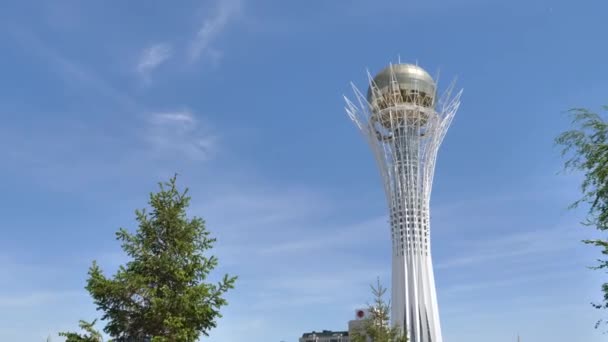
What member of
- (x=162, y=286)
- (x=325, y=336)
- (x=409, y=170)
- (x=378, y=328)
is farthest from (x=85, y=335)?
(x=325, y=336)

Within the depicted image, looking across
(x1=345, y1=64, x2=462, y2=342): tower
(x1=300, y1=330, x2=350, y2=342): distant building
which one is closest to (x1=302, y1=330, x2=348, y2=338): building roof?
(x1=300, y1=330, x2=350, y2=342): distant building

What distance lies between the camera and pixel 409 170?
102875mm

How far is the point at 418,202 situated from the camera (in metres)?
102

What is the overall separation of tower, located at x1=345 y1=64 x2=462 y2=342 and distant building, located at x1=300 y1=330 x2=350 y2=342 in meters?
82.4

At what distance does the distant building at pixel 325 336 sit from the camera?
177725 mm

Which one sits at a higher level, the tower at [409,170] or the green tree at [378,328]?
the tower at [409,170]

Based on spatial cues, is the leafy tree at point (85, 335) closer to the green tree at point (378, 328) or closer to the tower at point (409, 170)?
the green tree at point (378, 328)

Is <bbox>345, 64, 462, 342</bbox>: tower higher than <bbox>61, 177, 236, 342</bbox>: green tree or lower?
higher

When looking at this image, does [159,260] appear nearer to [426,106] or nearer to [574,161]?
[574,161]

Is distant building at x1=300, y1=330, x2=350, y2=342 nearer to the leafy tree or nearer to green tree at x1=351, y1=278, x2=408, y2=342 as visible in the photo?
green tree at x1=351, y1=278, x2=408, y2=342

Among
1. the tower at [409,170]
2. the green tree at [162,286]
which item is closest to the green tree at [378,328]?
the green tree at [162,286]

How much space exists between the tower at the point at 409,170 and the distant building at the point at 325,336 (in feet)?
270

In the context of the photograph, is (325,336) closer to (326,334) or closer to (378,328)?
(326,334)

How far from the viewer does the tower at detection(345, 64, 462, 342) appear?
318 feet
